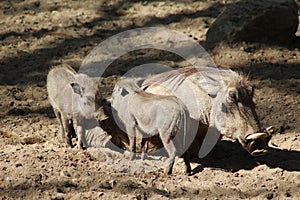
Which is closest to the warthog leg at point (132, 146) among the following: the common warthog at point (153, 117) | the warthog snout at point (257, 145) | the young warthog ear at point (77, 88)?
the common warthog at point (153, 117)

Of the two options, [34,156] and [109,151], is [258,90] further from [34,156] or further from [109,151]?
[34,156]

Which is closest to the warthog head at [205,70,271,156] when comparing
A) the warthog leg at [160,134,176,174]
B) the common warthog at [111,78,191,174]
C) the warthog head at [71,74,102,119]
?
the common warthog at [111,78,191,174]

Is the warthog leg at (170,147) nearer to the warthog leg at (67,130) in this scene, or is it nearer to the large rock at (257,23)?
the warthog leg at (67,130)

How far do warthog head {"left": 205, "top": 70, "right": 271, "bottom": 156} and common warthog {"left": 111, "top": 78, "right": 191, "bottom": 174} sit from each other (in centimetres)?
25

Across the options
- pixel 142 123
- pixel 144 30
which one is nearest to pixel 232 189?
pixel 142 123

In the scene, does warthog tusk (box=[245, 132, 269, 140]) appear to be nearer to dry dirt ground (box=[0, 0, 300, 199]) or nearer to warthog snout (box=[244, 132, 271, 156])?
warthog snout (box=[244, 132, 271, 156])

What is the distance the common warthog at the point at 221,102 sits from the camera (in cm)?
500

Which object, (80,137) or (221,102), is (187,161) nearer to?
(221,102)

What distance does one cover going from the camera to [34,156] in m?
5.30

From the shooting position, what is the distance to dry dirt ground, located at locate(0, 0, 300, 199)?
480 cm

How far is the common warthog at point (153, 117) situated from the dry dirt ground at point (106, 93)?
0.25 meters

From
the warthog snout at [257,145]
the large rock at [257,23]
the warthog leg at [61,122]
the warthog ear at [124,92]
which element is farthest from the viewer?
the large rock at [257,23]

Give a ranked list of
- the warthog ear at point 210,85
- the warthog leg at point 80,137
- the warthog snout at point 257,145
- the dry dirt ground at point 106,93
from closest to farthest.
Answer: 1. the dry dirt ground at point 106,93
2. the warthog snout at point 257,145
3. the warthog ear at point 210,85
4. the warthog leg at point 80,137

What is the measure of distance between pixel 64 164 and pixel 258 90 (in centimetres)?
219
